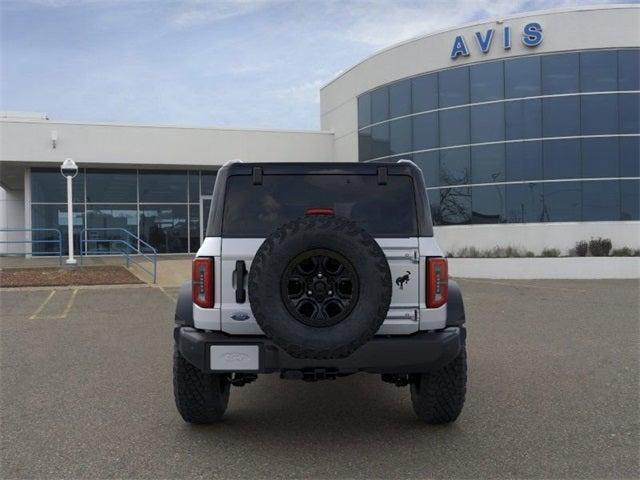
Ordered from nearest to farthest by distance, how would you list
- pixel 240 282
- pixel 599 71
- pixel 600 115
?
1. pixel 240 282
2. pixel 600 115
3. pixel 599 71

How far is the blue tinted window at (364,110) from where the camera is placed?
2439 centimetres

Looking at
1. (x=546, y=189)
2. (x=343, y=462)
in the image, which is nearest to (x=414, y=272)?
(x=343, y=462)

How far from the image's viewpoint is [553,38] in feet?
65.2

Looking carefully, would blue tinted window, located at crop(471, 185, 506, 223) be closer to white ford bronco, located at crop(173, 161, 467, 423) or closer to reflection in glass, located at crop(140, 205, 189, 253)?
reflection in glass, located at crop(140, 205, 189, 253)

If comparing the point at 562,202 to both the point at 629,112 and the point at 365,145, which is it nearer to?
the point at 629,112

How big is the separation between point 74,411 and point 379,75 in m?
21.0

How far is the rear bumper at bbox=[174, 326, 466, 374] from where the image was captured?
3.70 metres

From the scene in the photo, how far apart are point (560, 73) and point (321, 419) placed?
1862 centimetres

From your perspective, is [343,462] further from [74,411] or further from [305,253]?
[74,411]

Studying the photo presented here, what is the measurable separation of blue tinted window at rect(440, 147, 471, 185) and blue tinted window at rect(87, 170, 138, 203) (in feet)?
41.3

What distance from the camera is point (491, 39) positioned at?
67.1ft

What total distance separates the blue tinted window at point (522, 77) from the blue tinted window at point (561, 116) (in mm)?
651

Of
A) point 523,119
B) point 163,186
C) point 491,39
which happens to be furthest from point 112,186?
point 523,119

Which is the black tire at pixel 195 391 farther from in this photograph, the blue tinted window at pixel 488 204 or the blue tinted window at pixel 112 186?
the blue tinted window at pixel 112 186
